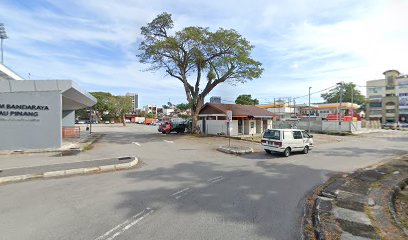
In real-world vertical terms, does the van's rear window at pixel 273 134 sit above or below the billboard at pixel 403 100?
below

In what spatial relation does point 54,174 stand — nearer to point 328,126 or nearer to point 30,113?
point 30,113

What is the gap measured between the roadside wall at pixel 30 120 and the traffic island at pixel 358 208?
655 inches

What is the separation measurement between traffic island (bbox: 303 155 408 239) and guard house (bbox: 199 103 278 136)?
2029 centimetres

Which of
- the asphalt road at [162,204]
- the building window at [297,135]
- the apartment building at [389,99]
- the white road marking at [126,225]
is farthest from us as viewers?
the apartment building at [389,99]

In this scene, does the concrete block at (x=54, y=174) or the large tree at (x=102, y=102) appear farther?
the large tree at (x=102, y=102)

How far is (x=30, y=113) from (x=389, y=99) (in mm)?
86940

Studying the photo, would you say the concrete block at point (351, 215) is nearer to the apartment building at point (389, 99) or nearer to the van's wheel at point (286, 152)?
the van's wheel at point (286, 152)

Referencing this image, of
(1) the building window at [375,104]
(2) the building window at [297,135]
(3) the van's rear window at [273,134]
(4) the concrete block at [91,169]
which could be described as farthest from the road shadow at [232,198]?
(1) the building window at [375,104]

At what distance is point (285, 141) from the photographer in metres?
15.1

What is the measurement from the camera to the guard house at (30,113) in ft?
51.4

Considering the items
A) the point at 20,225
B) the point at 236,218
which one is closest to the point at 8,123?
the point at 20,225

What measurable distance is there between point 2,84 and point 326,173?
65.0ft

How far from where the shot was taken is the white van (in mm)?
15082

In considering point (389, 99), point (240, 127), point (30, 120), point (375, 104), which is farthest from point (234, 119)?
point (375, 104)
